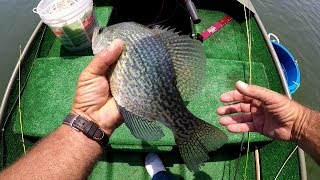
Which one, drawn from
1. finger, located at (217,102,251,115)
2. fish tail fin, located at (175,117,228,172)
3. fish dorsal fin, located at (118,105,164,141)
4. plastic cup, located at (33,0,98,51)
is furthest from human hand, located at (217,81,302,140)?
plastic cup, located at (33,0,98,51)

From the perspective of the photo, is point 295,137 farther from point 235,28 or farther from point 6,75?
point 6,75

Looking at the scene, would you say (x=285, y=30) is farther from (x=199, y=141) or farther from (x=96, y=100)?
(x=96, y=100)

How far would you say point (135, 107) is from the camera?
2043 mm

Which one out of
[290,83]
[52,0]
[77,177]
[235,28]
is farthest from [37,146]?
[290,83]

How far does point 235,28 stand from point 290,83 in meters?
1.09

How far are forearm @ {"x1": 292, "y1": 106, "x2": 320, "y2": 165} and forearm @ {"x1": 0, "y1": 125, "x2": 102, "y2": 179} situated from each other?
132cm

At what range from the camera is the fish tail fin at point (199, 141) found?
6.95 ft

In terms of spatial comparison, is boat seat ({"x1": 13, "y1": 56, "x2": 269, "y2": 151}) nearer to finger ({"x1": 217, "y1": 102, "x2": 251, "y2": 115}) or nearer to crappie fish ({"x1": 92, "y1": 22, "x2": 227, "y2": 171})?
finger ({"x1": 217, "y1": 102, "x2": 251, "y2": 115})

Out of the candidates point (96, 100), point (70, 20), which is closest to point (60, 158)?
point (96, 100)

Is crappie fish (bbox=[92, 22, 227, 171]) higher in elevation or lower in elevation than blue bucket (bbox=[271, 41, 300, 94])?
higher

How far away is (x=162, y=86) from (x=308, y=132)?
0.98m

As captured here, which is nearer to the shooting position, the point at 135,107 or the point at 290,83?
the point at 135,107

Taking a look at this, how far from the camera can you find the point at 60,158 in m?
2.06

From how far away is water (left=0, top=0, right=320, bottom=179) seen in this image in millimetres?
5543
